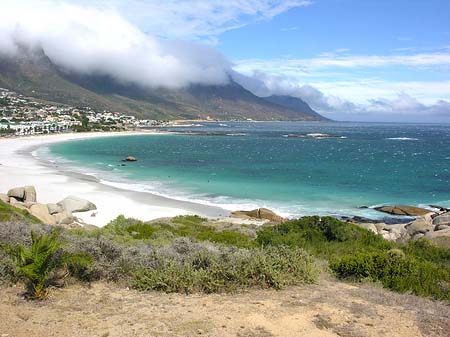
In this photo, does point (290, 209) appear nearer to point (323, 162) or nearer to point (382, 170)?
point (382, 170)

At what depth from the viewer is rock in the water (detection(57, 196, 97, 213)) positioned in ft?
102

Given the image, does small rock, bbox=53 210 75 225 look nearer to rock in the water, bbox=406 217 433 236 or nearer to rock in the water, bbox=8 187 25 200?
rock in the water, bbox=8 187 25 200

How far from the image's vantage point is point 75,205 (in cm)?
3148

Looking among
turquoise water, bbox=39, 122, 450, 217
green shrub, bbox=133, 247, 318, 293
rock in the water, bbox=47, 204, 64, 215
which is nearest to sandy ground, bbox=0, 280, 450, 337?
green shrub, bbox=133, 247, 318, 293

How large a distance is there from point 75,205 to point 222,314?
85.0ft

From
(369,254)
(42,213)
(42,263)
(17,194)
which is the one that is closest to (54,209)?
(42,213)

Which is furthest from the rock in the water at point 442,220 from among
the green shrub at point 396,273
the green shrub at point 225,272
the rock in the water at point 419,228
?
the green shrub at point 225,272

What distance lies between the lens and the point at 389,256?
36.1 feet

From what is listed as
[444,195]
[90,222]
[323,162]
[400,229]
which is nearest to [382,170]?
[323,162]

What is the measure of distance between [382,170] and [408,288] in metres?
57.4

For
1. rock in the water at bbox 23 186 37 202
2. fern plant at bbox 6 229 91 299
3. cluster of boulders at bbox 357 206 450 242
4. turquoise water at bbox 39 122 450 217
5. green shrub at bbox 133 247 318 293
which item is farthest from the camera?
turquoise water at bbox 39 122 450 217

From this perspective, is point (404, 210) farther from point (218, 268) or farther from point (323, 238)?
point (218, 268)

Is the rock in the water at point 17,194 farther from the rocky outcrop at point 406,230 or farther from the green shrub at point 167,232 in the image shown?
the rocky outcrop at point 406,230

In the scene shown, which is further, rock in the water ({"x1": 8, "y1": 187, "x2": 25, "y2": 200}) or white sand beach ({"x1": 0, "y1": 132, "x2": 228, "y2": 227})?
rock in the water ({"x1": 8, "y1": 187, "x2": 25, "y2": 200})
